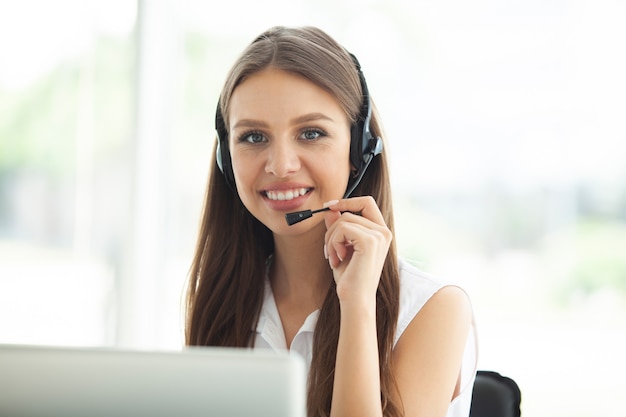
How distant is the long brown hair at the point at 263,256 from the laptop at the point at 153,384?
0.75 metres

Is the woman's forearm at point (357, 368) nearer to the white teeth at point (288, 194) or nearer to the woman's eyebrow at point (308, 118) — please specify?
the white teeth at point (288, 194)

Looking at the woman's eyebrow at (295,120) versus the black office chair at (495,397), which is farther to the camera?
the woman's eyebrow at (295,120)

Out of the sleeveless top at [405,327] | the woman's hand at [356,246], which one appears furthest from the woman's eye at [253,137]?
the sleeveless top at [405,327]

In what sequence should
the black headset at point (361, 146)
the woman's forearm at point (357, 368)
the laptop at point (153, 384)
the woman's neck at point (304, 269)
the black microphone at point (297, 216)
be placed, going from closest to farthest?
the laptop at point (153, 384) < the woman's forearm at point (357, 368) < the black microphone at point (297, 216) < the black headset at point (361, 146) < the woman's neck at point (304, 269)

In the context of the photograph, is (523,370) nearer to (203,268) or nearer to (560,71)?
(560,71)

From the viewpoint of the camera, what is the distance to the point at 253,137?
160cm

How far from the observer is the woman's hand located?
1.41 meters

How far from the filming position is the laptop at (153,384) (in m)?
0.70

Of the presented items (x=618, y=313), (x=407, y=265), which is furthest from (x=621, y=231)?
(x=407, y=265)

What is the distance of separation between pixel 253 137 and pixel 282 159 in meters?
0.11

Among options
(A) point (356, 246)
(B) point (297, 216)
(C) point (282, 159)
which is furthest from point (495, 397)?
(C) point (282, 159)

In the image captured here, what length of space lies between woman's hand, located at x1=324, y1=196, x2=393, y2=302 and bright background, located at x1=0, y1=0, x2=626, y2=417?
1703 millimetres

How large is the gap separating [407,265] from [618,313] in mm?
2069

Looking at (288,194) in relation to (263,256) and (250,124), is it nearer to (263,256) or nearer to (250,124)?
(250,124)
